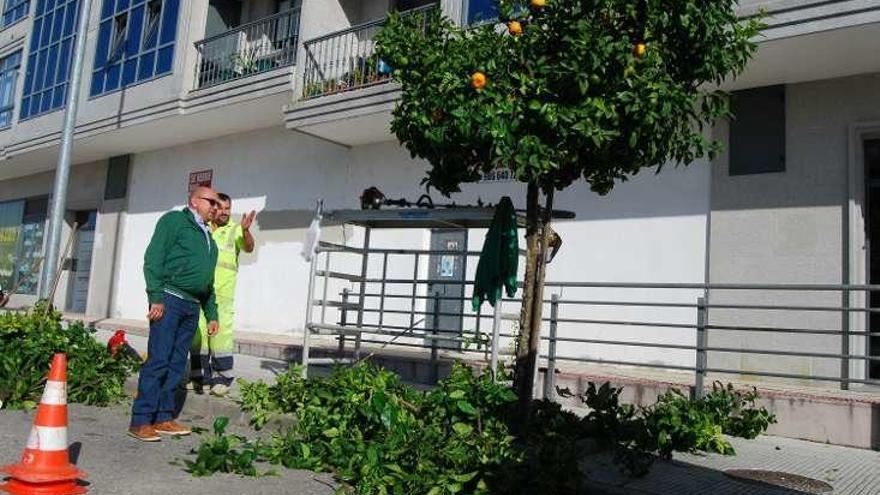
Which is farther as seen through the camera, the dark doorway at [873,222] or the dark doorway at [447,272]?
the dark doorway at [447,272]

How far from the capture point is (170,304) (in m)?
5.51

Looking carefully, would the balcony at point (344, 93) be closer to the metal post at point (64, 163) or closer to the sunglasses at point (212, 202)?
the metal post at point (64, 163)

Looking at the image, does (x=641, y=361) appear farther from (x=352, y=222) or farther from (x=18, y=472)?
(x=18, y=472)

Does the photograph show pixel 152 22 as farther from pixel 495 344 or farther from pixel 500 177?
pixel 495 344

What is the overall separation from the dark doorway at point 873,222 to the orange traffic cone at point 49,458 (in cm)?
→ 835

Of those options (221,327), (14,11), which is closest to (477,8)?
(221,327)

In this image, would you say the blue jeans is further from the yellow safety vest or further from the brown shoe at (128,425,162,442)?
the yellow safety vest

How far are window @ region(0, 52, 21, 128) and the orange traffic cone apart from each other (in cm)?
2061

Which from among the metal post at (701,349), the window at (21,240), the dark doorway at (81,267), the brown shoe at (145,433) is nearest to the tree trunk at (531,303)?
the metal post at (701,349)

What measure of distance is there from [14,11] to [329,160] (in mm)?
15452

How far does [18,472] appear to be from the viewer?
3.87 m

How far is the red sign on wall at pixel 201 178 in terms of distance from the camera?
1672cm

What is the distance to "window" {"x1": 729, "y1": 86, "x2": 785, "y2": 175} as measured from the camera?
9211 millimetres

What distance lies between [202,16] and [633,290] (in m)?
11.0
